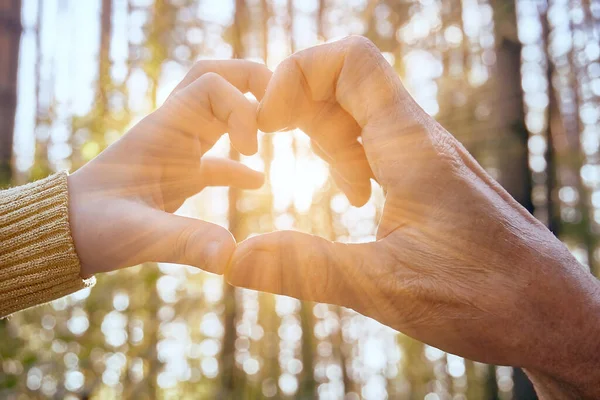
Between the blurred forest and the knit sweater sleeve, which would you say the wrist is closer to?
the knit sweater sleeve

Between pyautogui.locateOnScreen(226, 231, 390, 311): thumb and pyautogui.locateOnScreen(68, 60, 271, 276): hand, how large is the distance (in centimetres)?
8

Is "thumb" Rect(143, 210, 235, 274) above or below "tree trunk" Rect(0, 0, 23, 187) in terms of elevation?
below

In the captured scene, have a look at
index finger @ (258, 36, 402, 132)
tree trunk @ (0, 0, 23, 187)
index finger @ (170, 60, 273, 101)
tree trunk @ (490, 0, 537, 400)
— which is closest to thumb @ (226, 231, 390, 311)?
index finger @ (258, 36, 402, 132)

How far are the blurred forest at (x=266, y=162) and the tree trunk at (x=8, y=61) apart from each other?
0.06 ft

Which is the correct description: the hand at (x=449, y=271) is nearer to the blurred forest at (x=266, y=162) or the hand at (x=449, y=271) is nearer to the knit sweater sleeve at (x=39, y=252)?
the knit sweater sleeve at (x=39, y=252)

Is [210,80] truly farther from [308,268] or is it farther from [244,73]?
[308,268]

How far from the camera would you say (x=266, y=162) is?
11.0m

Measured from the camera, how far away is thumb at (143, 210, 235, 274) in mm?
1421

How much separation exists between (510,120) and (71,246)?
523cm

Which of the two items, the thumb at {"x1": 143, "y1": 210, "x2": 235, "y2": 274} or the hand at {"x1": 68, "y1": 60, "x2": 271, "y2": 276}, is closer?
the thumb at {"x1": 143, "y1": 210, "x2": 235, "y2": 274}

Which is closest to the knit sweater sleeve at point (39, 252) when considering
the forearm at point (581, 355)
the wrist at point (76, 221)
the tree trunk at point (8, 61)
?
the wrist at point (76, 221)

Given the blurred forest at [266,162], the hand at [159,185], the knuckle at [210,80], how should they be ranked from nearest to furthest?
the hand at [159,185]
the knuckle at [210,80]
the blurred forest at [266,162]

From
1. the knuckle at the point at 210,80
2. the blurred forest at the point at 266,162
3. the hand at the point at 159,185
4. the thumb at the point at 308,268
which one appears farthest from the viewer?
the blurred forest at the point at 266,162

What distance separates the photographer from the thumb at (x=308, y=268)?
1389 millimetres
